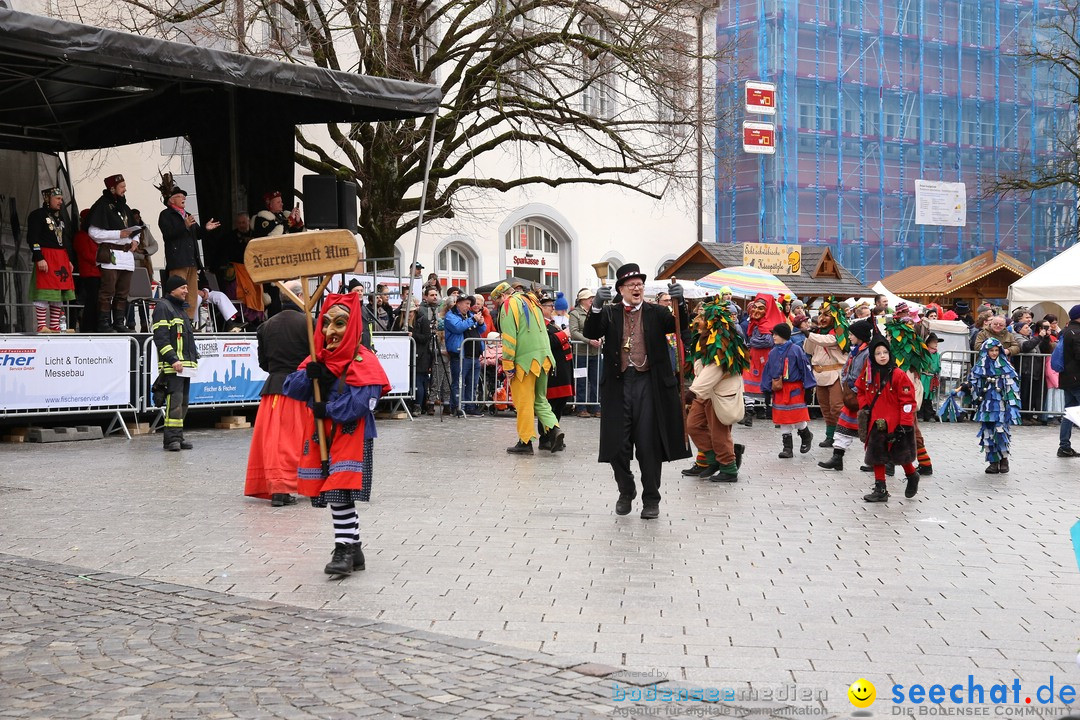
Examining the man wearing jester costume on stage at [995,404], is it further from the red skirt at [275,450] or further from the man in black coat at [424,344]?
the man in black coat at [424,344]

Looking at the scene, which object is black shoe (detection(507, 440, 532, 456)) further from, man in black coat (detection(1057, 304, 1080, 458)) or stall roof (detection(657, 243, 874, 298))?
stall roof (detection(657, 243, 874, 298))

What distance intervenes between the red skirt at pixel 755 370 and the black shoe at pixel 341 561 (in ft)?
32.6

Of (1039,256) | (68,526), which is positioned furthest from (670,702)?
(1039,256)

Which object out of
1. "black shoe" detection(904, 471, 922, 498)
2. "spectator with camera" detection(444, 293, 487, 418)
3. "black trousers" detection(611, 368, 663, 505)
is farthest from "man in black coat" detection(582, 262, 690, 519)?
"spectator with camera" detection(444, 293, 487, 418)

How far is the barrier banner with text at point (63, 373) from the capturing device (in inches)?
578

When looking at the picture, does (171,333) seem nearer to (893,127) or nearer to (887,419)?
(887,419)

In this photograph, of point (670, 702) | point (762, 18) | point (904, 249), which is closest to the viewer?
point (670, 702)

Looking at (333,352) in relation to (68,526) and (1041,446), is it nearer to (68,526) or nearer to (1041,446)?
(68,526)

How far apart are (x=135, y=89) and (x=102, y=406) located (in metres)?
5.39

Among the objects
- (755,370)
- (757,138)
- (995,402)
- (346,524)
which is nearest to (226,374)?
(755,370)

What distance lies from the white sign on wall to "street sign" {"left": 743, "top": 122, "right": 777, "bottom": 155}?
13.1m

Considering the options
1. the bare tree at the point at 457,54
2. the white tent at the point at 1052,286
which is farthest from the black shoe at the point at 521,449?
the white tent at the point at 1052,286

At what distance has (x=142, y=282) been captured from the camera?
59.7 ft

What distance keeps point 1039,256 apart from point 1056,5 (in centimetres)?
907
